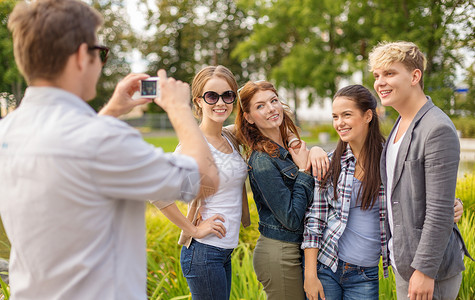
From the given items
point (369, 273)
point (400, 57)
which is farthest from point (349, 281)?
point (400, 57)

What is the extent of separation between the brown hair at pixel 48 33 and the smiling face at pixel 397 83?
4.94ft

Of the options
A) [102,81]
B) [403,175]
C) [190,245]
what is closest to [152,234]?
[190,245]

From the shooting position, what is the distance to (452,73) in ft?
41.8

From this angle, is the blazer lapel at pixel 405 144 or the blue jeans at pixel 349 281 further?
the blue jeans at pixel 349 281

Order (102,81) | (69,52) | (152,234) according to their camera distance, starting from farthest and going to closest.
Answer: (102,81) → (152,234) → (69,52)

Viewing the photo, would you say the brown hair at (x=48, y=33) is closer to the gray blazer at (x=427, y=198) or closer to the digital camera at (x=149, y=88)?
the digital camera at (x=149, y=88)

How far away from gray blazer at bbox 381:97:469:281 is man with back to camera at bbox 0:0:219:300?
1.16m

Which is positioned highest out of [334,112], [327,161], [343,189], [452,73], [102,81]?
[102,81]

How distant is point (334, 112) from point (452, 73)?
11.9 m

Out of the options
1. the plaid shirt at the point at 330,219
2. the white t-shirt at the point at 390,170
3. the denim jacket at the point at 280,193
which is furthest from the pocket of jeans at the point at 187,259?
the white t-shirt at the point at 390,170

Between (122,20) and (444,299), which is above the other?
(122,20)

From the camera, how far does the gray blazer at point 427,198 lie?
6.49 feet

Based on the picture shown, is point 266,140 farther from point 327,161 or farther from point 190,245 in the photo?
point 190,245

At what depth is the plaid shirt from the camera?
2.40 metres
